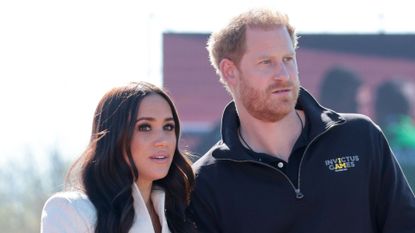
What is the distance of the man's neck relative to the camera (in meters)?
6.29

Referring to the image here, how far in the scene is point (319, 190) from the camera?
6.08m

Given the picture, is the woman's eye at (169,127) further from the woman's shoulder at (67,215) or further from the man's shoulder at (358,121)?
the man's shoulder at (358,121)

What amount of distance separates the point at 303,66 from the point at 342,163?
2008 centimetres

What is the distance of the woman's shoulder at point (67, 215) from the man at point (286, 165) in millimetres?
754

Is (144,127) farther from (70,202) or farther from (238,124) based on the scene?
(238,124)

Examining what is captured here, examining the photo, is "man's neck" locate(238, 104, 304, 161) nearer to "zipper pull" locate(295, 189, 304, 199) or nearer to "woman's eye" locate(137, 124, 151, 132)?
"zipper pull" locate(295, 189, 304, 199)

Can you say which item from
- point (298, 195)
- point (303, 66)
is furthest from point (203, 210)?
point (303, 66)

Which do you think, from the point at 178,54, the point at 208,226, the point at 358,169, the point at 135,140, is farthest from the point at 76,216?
the point at 178,54

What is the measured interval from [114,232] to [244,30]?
1361 mm

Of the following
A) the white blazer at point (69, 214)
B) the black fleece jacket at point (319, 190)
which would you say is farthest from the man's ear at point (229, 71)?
the white blazer at point (69, 214)

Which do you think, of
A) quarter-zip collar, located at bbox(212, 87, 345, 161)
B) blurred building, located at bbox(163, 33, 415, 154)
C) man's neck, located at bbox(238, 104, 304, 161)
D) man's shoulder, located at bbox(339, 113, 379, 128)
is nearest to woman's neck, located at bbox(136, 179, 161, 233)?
quarter-zip collar, located at bbox(212, 87, 345, 161)

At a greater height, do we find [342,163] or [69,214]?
[342,163]

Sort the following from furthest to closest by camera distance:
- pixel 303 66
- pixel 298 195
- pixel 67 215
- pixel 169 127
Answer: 1. pixel 303 66
2. pixel 298 195
3. pixel 169 127
4. pixel 67 215

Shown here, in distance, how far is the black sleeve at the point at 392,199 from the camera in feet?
20.0
